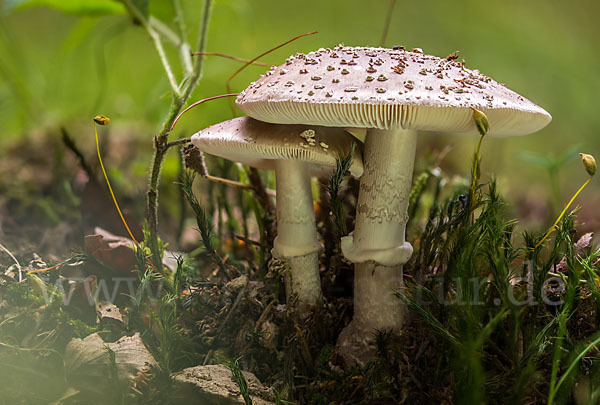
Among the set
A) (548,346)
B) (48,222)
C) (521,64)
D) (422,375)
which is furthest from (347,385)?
(521,64)

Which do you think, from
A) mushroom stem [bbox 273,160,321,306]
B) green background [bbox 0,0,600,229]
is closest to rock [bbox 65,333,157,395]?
mushroom stem [bbox 273,160,321,306]

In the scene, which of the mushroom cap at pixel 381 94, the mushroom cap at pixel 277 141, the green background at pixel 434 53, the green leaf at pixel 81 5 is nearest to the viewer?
the mushroom cap at pixel 381 94

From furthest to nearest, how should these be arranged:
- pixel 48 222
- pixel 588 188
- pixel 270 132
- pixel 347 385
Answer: pixel 588 188 < pixel 48 222 < pixel 270 132 < pixel 347 385

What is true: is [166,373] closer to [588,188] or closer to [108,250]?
[108,250]

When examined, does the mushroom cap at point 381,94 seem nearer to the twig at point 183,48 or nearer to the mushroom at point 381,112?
the mushroom at point 381,112

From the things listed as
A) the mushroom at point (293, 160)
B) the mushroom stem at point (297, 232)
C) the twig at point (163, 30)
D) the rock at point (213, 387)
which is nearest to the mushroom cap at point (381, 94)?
the mushroom at point (293, 160)

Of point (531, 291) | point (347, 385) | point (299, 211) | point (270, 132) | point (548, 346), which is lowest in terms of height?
point (347, 385)

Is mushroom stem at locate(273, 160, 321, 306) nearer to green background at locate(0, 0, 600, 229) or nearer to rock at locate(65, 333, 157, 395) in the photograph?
rock at locate(65, 333, 157, 395)
